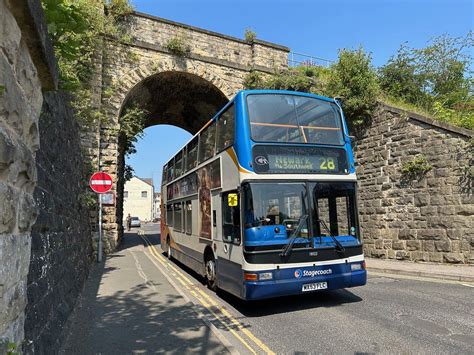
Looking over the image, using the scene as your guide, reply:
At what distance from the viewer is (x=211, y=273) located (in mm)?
8211

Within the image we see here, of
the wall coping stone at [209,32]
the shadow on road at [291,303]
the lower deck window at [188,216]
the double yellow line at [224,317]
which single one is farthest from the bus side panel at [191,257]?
the wall coping stone at [209,32]

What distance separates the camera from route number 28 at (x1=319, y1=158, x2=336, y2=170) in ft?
22.5

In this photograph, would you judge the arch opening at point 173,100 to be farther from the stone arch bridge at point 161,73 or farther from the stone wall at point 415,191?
the stone wall at point 415,191

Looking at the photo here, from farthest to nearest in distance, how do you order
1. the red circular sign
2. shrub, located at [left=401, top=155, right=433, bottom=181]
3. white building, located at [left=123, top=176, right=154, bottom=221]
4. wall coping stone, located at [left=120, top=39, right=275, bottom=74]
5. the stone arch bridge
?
1. white building, located at [left=123, top=176, right=154, bottom=221]
2. wall coping stone, located at [left=120, top=39, right=275, bottom=74]
3. the stone arch bridge
4. the red circular sign
5. shrub, located at [left=401, top=155, right=433, bottom=181]

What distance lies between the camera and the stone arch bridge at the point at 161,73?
1553 cm

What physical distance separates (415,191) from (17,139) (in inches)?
473

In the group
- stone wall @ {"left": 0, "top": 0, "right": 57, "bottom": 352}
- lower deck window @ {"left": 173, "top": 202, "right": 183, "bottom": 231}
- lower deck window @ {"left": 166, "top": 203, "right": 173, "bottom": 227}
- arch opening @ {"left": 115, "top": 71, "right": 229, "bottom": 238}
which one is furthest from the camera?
arch opening @ {"left": 115, "top": 71, "right": 229, "bottom": 238}

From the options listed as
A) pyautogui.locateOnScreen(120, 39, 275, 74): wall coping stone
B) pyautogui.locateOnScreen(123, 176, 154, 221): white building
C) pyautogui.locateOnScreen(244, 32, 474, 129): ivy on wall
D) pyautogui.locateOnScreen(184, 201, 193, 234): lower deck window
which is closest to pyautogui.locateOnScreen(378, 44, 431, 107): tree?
pyautogui.locateOnScreen(244, 32, 474, 129): ivy on wall

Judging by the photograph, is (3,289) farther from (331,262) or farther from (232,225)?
(331,262)

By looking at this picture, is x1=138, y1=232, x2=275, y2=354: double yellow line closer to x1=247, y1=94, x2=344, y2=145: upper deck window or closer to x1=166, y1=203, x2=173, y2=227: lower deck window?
x1=247, y1=94, x2=344, y2=145: upper deck window

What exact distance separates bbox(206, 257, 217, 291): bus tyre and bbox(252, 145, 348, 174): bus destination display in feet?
9.11

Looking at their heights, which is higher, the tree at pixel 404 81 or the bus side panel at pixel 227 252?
the tree at pixel 404 81

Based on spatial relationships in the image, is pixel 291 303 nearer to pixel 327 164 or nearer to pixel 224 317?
pixel 224 317

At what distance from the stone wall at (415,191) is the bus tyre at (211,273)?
23.2 ft
